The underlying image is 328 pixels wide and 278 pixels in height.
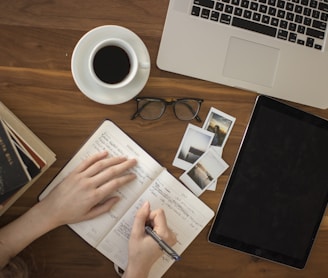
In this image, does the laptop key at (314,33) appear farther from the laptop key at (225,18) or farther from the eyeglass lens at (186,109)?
the eyeglass lens at (186,109)

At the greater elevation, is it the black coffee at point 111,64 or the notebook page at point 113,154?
the black coffee at point 111,64

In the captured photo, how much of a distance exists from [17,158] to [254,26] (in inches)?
22.0

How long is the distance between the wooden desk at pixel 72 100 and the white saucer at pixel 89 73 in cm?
5

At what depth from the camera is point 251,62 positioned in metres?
0.89

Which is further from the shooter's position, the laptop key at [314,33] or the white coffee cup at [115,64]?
the laptop key at [314,33]

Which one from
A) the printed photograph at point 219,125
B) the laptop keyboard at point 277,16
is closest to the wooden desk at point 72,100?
the printed photograph at point 219,125

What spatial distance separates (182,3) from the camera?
840 millimetres

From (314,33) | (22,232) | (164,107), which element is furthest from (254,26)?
(22,232)

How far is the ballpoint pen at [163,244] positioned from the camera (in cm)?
80

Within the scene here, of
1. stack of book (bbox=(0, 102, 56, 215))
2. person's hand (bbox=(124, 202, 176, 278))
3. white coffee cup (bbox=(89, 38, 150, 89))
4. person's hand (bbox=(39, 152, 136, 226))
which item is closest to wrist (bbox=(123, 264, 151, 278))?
person's hand (bbox=(124, 202, 176, 278))

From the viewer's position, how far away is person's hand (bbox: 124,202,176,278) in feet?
2.71

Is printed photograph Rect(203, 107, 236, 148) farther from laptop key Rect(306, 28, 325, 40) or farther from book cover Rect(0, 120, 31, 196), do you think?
book cover Rect(0, 120, 31, 196)

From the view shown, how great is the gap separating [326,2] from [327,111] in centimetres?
25

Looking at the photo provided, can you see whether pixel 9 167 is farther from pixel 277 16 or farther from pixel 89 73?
pixel 277 16
